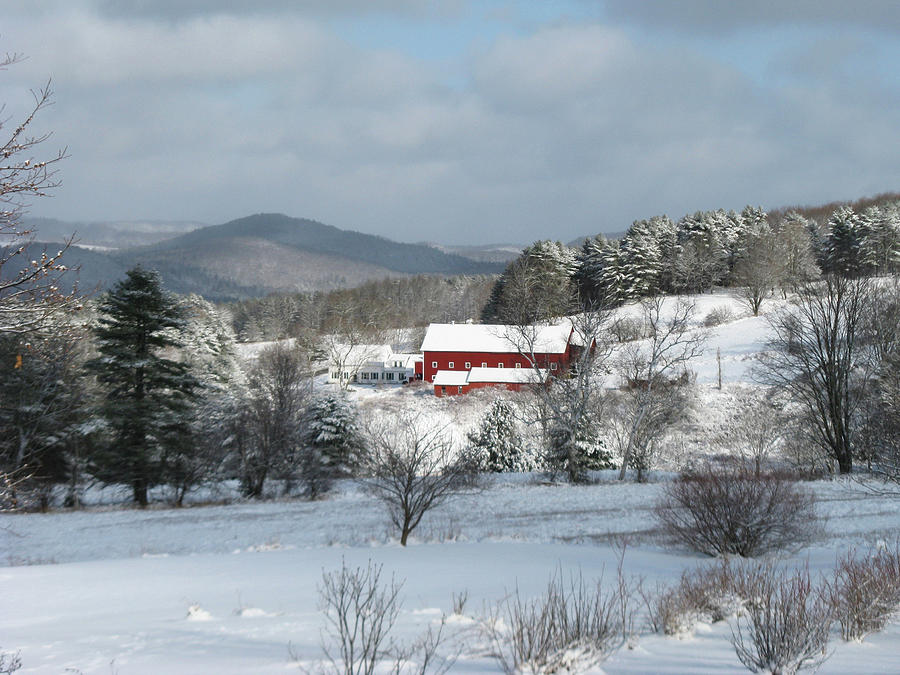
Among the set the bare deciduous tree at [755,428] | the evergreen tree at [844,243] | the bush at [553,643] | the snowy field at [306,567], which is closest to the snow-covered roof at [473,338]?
the bare deciduous tree at [755,428]

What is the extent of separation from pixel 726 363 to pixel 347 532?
36986mm

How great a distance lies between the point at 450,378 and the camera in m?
51.3

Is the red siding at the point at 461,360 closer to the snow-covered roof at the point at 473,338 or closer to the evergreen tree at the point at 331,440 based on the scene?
the snow-covered roof at the point at 473,338

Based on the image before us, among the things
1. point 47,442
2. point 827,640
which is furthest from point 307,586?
point 47,442

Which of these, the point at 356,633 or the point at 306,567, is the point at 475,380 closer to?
the point at 306,567

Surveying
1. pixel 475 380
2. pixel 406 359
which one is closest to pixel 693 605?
pixel 475 380

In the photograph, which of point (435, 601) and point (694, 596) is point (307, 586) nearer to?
point (435, 601)

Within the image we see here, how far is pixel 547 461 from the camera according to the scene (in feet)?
91.3

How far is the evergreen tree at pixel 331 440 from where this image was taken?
23.2 m

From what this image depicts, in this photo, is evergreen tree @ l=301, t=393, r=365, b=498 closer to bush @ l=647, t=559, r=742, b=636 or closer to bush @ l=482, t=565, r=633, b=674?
bush @ l=647, t=559, r=742, b=636

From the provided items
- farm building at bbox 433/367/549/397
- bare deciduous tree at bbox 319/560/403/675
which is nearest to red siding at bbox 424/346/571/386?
farm building at bbox 433/367/549/397

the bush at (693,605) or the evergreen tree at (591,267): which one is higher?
the evergreen tree at (591,267)

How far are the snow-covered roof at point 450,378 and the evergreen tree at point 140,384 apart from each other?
2849 centimetres

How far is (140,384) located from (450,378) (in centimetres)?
3082
